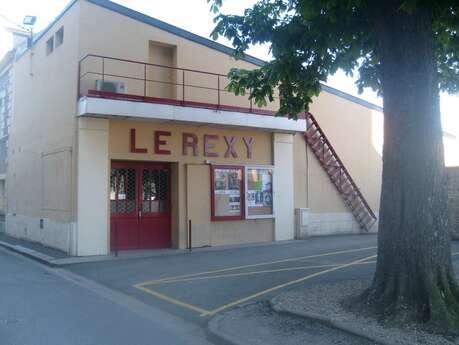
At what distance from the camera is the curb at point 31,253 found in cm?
1355

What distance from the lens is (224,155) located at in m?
16.9

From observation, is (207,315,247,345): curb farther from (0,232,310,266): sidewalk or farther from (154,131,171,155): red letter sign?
(154,131,171,155): red letter sign

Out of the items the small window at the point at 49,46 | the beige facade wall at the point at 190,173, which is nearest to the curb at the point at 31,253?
the beige facade wall at the point at 190,173

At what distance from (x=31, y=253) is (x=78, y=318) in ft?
26.8

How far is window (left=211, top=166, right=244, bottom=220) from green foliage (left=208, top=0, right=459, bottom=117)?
20.5 ft

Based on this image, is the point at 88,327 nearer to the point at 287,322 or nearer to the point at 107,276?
the point at 287,322

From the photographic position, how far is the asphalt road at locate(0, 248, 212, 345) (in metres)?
6.61

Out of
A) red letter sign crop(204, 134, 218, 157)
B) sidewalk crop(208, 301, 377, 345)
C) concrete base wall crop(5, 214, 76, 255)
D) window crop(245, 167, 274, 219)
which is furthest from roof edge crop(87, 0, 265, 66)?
sidewalk crop(208, 301, 377, 345)

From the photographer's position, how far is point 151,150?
15539 millimetres

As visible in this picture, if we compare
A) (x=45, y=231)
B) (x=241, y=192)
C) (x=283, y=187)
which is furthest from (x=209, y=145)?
(x=45, y=231)

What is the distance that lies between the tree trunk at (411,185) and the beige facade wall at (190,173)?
9.36 meters

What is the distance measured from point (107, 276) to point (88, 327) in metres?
4.40

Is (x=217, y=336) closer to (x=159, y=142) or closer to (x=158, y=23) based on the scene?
(x=159, y=142)

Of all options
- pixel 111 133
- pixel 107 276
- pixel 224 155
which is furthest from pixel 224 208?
pixel 107 276
